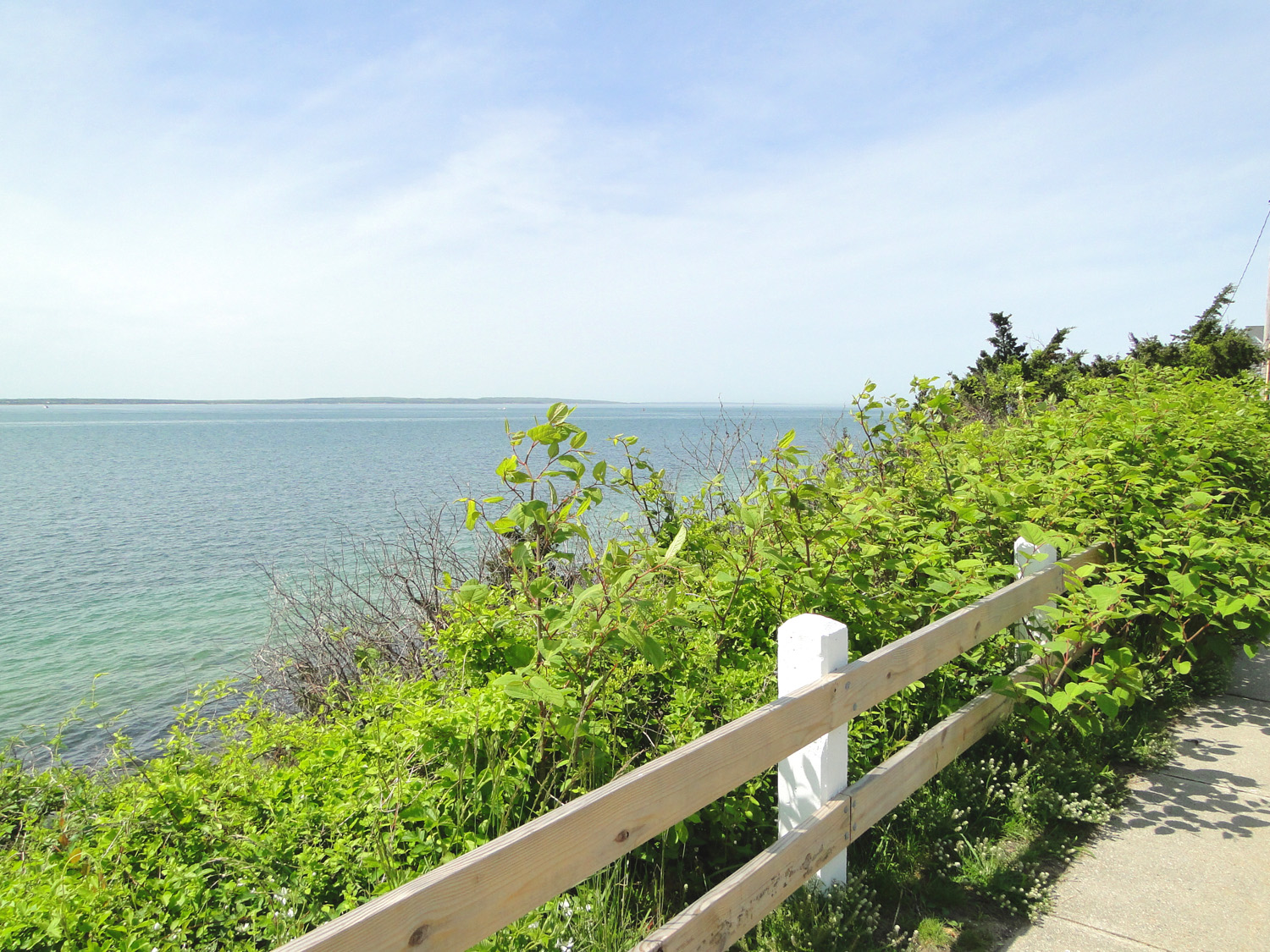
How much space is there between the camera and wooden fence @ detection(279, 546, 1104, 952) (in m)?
1.41

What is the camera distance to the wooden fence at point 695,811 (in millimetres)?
1412

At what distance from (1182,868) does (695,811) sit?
233 cm

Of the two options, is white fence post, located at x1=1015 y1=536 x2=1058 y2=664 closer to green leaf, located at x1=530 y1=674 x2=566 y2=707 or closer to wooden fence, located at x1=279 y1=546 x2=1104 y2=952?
wooden fence, located at x1=279 y1=546 x2=1104 y2=952

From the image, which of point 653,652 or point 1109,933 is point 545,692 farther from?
point 1109,933

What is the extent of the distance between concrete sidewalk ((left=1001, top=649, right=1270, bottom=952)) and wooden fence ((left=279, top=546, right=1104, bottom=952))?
24.8 inches

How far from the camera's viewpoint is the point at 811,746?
2.55m

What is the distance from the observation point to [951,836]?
10.2 feet

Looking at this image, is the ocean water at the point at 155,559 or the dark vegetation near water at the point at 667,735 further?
the ocean water at the point at 155,559

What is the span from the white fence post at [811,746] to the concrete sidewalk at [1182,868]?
0.81 metres

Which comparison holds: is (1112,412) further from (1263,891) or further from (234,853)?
(234,853)

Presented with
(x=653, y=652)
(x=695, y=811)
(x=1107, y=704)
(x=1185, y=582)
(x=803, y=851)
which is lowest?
(x=803, y=851)

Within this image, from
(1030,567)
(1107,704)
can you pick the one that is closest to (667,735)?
(1107,704)

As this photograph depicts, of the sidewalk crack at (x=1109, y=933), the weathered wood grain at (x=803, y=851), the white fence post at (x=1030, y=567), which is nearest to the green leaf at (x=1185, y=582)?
the white fence post at (x=1030, y=567)

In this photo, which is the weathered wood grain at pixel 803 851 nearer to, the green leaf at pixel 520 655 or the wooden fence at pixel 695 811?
the wooden fence at pixel 695 811
